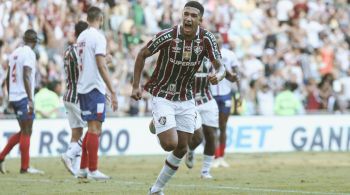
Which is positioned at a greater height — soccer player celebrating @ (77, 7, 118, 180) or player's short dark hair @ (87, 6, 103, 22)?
player's short dark hair @ (87, 6, 103, 22)

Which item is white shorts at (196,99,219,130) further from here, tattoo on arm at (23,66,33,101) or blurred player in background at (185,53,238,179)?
tattoo on arm at (23,66,33,101)

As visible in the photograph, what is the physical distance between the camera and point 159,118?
13.3 m

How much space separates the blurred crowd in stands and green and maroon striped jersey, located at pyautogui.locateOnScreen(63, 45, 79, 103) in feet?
23.4

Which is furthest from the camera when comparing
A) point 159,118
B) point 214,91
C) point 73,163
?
point 214,91

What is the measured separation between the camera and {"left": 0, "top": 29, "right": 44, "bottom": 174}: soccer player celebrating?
1792 cm

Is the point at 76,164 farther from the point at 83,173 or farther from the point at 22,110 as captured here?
the point at 22,110

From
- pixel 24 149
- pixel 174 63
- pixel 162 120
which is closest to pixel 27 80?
pixel 24 149

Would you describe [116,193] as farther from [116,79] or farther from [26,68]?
[116,79]

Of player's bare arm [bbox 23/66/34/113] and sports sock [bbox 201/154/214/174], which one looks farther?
player's bare arm [bbox 23/66/34/113]

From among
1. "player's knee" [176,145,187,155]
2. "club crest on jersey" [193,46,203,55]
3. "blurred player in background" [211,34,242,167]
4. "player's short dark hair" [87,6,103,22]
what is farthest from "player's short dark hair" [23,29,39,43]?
"player's knee" [176,145,187,155]

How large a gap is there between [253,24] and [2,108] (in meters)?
10.7

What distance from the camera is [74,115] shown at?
698 inches

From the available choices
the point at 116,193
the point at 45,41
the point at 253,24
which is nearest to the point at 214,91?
the point at 116,193

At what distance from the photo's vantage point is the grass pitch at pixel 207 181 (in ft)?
47.4
